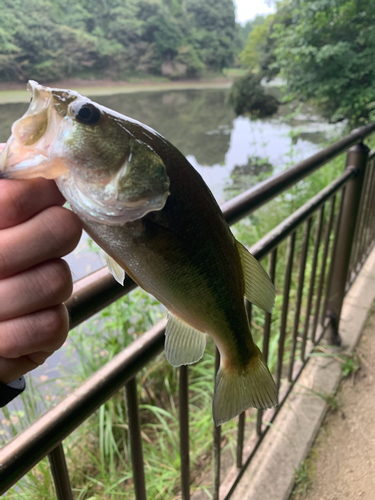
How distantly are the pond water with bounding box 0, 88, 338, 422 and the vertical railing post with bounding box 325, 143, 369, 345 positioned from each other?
1829 mm

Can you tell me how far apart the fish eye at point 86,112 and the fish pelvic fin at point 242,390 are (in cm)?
43

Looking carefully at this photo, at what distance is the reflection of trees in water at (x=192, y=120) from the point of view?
5.03 metres

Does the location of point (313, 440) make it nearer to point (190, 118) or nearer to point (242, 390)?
point (242, 390)

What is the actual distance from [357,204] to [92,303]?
1665 millimetres

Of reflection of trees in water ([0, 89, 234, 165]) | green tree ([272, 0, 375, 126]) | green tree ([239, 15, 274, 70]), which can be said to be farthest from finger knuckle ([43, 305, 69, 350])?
green tree ([239, 15, 274, 70])

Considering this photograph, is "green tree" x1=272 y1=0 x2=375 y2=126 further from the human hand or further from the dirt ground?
the human hand

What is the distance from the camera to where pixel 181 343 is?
21.5 inches

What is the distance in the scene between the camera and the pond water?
504 cm

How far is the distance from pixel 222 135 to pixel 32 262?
28.9 feet

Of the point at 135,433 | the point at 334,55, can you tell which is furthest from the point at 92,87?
the point at 334,55

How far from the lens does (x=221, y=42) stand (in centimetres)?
658

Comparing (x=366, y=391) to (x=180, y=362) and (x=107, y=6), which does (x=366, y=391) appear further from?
(x=107, y=6)

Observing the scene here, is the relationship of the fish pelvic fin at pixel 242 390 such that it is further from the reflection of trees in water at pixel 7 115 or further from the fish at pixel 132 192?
the reflection of trees in water at pixel 7 115

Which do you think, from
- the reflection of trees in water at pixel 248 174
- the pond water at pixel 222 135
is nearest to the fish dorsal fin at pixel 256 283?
the pond water at pixel 222 135
